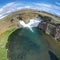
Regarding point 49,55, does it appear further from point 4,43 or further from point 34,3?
point 34,3

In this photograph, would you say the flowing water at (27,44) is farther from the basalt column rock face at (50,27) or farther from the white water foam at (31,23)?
the basalt column rock face at (50,27)

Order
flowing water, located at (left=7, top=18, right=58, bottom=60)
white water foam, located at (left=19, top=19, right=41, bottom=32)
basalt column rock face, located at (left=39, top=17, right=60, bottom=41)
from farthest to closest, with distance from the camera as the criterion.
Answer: white water foam, located at (left=19, top=19, right=41, bottom=32) → basalt column rock face, located at (left=39, top=17, right=60, bottom=41) → flowing water, located at (left=7, top=18, right=58, bottom=60)

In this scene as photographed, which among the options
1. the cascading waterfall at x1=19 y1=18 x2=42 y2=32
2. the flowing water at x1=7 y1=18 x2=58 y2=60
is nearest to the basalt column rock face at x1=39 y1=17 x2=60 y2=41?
the cascading waterfall at x1=19 y1=18 x2=42 y2=32

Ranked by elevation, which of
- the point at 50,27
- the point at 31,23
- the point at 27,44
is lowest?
A: the point at 27,44

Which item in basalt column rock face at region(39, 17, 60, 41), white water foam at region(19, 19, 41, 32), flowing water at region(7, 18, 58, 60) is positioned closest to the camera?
flowing water at region(7, 18, 58, 60)

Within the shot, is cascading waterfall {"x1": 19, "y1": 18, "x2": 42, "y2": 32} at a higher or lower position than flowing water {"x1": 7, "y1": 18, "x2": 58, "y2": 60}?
higher

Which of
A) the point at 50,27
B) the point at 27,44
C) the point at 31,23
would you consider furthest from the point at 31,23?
the point at 27,44

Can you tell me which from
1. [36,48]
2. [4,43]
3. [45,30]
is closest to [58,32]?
[45,30]

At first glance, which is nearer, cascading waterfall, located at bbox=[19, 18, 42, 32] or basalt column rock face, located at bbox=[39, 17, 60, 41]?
basalt column rock face, located at bbox=[39, 17, 60, 41]

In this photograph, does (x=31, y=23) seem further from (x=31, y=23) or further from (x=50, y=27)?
(x=50, y=27)

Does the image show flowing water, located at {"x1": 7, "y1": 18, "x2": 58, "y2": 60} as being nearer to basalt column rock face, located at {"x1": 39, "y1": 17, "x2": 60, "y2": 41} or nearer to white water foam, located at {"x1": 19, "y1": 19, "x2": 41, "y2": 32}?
white water foam, located at {"x1": 19, "y1": 19, "x2": 41, "y2": 32}

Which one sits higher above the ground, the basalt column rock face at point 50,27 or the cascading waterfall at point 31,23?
the cascading waterfall at point 31,23

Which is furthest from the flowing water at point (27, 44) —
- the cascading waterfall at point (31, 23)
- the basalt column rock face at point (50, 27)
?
the basalt column rock face at point (50, 27)
